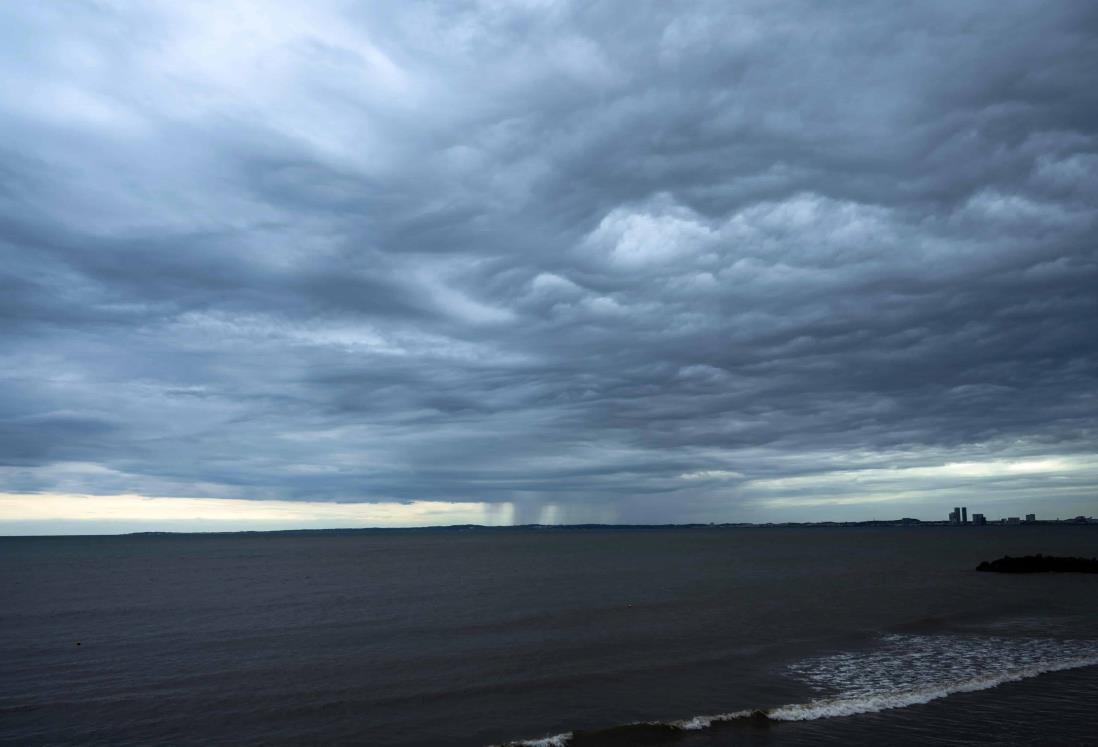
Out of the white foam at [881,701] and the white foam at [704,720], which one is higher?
the white foam at [881,701]

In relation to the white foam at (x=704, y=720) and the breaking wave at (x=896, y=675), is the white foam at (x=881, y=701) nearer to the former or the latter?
the breaking wave at (x=896, y=675)

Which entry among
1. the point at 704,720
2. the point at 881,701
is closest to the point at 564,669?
the point at 704,720

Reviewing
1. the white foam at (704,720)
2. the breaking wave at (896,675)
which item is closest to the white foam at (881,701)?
the breaking wave at (896,675)

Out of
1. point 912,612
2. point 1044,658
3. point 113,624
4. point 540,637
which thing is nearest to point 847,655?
point 1044,658

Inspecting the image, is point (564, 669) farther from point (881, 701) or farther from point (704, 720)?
point (881, 701)

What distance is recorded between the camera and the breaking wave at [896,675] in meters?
20.4

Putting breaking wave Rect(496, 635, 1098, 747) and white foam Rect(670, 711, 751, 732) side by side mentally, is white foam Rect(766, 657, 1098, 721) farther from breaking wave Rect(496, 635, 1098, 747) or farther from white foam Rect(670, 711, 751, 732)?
white foam Rect(670, 711, 751, 732)

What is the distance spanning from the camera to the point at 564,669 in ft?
93.1

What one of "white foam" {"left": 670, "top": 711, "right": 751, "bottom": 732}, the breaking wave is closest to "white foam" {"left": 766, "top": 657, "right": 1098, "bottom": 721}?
the breaking wave

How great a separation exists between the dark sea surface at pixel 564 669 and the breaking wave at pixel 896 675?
10 cm

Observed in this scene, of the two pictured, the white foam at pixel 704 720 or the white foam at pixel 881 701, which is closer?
the white foam at pixel 704 720

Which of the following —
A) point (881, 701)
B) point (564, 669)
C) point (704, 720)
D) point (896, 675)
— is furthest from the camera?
point (564, 669)

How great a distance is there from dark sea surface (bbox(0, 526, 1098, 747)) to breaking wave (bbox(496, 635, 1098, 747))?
102 mm

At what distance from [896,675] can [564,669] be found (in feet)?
38.7
